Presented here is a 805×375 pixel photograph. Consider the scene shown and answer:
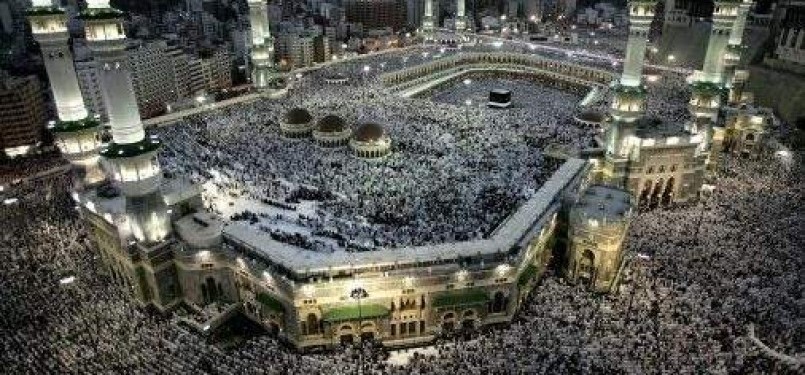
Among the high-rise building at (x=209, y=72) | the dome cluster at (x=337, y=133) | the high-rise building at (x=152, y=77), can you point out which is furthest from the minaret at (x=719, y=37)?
the high-rise building at (x=209, y=72)

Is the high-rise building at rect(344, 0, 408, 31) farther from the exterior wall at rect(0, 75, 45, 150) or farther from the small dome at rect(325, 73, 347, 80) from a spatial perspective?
the exterior wall at rect(0, 75, 45, 150)

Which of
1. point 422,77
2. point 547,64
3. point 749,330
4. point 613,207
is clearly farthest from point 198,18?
point 749,330

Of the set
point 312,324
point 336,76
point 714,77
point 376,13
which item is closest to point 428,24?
point 336,76

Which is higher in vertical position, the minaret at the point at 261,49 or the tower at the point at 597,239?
the minaret at the point at 261,49

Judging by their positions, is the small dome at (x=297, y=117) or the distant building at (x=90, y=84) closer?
the small dome at (x=297, y=117)

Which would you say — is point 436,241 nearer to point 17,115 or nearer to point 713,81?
point 713,81

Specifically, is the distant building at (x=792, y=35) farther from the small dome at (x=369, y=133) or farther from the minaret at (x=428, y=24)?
the minaret at (x=428, y=24)
